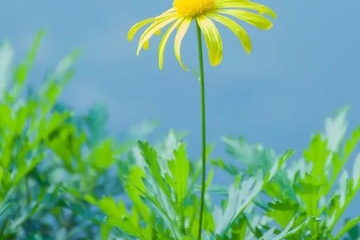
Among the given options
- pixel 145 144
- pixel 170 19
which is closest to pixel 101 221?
pixel 145 144

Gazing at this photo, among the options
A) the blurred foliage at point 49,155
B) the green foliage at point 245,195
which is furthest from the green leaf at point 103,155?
the green foliage at point 245,195

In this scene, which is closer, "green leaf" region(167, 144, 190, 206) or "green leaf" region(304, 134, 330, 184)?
"green leaf" region(167, 144, 190, 206)

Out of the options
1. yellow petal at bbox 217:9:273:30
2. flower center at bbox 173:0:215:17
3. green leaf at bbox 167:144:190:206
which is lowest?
green leaf at bbox 167:144:190:206

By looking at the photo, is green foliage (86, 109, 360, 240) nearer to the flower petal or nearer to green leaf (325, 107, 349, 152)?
green leaf (325, 107, 349, 152)

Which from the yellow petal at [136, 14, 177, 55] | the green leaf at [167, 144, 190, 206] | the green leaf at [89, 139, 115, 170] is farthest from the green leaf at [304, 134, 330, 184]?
the green leaf at [89, 139, 115, 170]

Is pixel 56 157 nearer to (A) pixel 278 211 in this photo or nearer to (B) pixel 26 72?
(B) pixel 26 72

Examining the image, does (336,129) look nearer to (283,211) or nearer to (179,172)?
(283,211)

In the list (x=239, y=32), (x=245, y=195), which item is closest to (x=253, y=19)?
(x=239, y=32)

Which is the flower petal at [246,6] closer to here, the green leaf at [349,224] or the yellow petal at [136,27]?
the yellow petal at [136,27]
